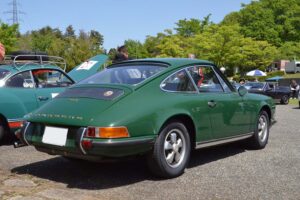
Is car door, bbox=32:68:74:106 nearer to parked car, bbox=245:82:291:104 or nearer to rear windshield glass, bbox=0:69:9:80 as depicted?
rear windshield glass, bbox=0:69:9:80

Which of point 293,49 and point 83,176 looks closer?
point 83,176

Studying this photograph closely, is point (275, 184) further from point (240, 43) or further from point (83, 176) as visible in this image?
point (240, 43)

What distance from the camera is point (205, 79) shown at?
5.73 metres

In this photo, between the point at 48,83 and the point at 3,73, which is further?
the point at 48,83

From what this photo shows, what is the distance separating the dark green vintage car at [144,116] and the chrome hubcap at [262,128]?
2.83 ft

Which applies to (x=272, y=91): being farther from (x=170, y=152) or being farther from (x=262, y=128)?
(x=170, y=152)

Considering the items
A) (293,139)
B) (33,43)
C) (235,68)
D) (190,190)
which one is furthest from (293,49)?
(190,190)

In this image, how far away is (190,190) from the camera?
426 cm

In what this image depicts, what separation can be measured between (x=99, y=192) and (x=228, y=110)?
7.51 ft

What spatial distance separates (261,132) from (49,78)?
3934 millimetres

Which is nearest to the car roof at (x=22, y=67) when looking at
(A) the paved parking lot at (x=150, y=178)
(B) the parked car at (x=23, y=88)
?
(B) the parked car at (x=23, y=88)

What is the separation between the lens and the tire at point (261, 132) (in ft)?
21.4

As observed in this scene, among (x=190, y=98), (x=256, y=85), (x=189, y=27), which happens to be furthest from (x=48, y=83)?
(x=189, y=27)

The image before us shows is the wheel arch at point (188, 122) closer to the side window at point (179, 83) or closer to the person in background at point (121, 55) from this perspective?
the side window at point (179, 83)
